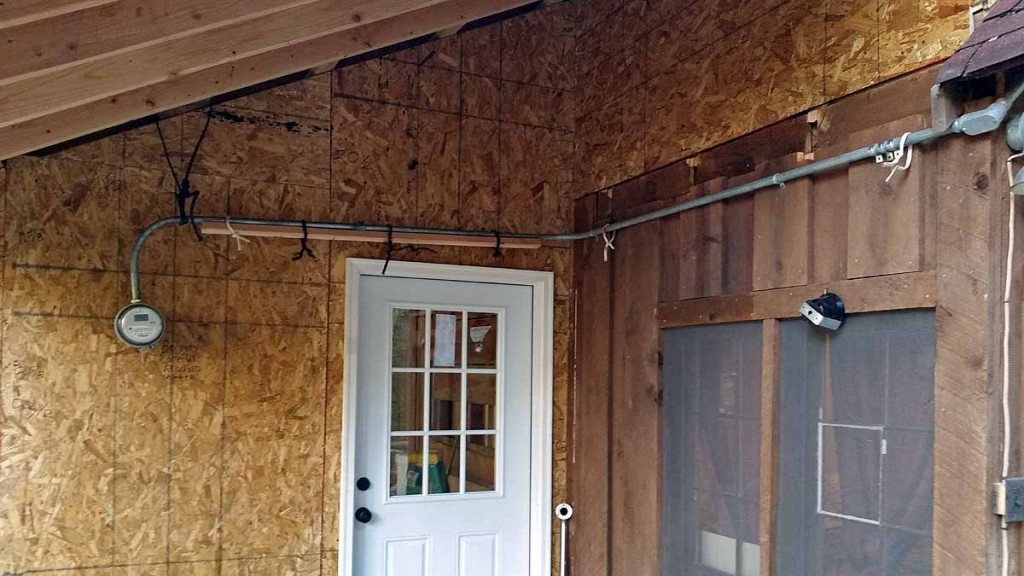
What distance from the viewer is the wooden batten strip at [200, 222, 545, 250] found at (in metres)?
3.49

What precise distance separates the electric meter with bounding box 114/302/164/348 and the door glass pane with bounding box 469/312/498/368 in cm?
147

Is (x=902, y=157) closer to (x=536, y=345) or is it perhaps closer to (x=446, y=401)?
(x=536, y=345)

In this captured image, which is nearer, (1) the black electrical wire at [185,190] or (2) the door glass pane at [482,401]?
(1) the black electrical wire at [185,190]

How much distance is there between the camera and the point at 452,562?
3.95 m

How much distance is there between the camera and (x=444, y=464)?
13.1ft

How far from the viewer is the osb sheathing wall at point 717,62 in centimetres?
248

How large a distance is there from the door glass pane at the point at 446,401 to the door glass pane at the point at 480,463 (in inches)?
5.5

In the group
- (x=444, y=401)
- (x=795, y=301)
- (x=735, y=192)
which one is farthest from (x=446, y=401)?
(x=795, y=301)

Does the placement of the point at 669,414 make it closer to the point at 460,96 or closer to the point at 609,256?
the point at 609,256

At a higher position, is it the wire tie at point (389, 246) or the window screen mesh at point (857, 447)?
the wire tie at point (389, 246)

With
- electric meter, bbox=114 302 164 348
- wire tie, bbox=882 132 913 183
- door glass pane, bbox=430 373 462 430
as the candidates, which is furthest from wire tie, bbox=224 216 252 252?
wire tie, bbox=882 132 913 183

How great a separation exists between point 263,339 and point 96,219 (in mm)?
853

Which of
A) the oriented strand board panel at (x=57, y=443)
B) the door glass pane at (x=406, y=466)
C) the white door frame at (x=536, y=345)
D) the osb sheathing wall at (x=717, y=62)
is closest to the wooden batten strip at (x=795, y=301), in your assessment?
the osb sheathing wall at (x=717, y=62)

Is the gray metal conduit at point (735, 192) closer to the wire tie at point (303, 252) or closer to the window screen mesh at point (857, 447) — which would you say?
the wire tie at point (303, 252)
